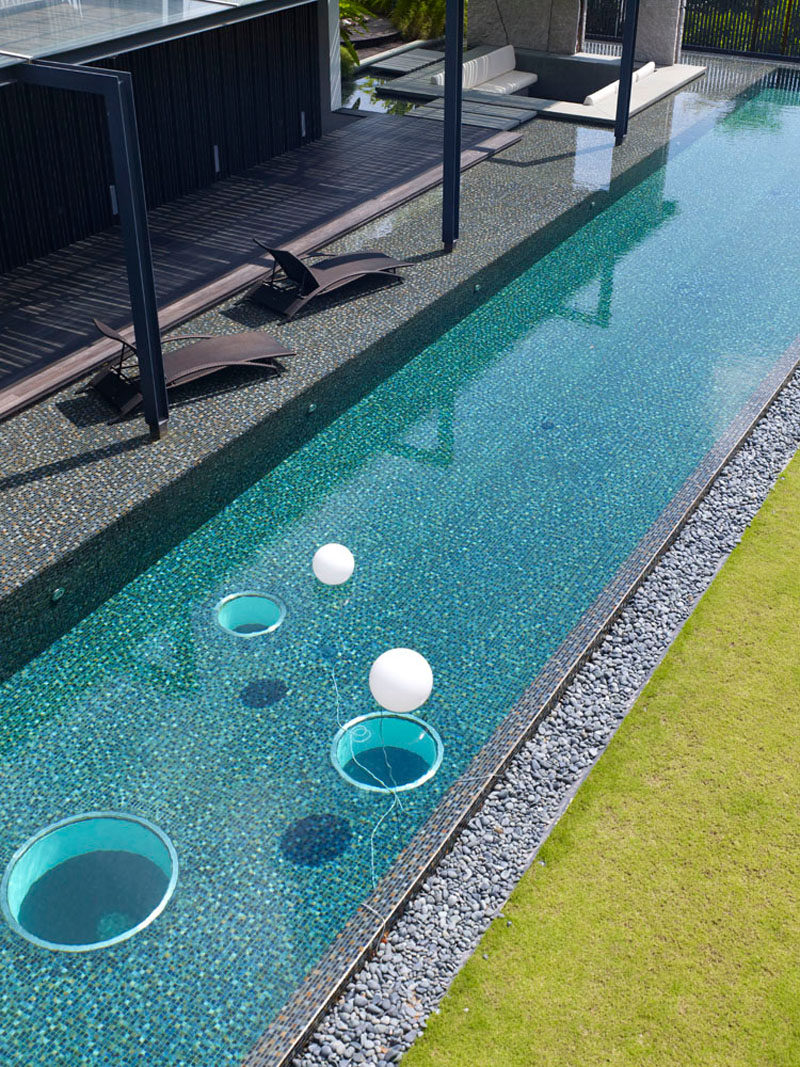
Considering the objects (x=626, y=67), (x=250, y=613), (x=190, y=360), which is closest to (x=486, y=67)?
(x=626, y=67)

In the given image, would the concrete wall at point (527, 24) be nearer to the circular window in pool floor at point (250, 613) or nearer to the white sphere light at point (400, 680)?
the circular window in pool floor at point (250, 613)

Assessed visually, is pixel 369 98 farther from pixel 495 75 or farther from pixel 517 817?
pixel 517 817

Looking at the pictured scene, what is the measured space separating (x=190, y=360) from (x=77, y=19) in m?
3.02

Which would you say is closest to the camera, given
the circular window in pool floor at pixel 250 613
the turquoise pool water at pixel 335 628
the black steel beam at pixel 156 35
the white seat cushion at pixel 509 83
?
the turquoise pool water at pixel 335 628

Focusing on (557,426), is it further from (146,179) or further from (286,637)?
(146,179)

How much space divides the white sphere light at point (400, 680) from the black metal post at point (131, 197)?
142 inches

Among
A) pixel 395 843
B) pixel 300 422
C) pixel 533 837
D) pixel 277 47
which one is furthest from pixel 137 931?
pixel 277 47

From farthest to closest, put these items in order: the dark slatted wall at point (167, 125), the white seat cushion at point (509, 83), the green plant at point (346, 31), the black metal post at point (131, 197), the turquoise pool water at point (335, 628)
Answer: the green plant at point (346, 31) < the white seat cushion at point (509, 83) < the dark slatted wall at point (167, 125) < the black metal post at point (131, 197) < the turquoise pool water at point (335, 628)

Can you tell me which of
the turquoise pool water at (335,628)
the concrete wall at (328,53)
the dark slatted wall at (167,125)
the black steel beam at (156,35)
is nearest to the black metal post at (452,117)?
the turquoise pool water at (335,628)

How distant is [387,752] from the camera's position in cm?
624

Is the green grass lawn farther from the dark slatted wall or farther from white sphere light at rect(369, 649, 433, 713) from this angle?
the dark slatted wall

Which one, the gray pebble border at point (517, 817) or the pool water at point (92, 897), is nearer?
the gray pebble border at point (517, 817)

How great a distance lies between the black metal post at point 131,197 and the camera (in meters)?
7.03

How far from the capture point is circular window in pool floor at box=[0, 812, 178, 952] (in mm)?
5211
